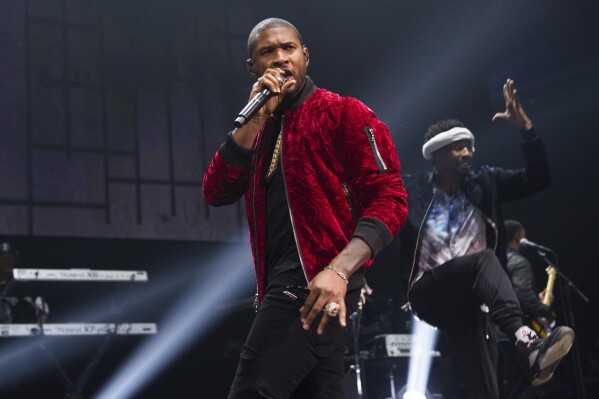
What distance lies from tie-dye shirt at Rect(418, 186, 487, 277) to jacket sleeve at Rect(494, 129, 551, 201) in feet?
0.74

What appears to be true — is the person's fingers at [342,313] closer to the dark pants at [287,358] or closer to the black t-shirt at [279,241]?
the dark pants at [287,358]

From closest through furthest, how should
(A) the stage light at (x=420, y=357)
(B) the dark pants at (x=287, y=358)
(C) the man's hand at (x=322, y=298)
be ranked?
(C) the man's hand at (x=322, y=298) < (B) the dark pants at (x=287, y=358) < (A) the stage light at (x=420, y=357)

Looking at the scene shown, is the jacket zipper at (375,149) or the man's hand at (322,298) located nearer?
the man's hand at (322,298)

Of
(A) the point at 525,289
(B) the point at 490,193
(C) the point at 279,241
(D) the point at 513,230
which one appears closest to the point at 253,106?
(C) the point at 279,241

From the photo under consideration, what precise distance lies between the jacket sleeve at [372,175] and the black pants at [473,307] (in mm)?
1620

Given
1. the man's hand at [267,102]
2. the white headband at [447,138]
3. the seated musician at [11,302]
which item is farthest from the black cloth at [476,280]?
the seated musician at [11,302]

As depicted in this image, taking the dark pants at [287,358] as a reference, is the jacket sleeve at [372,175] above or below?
above

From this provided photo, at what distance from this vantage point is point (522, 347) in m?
3.32

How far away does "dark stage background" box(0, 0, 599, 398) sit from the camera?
6113 mm

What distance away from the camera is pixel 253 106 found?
6.52 feet

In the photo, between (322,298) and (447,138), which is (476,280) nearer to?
(447,138)

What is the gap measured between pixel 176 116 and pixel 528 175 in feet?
11.8

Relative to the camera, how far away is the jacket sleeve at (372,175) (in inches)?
71.9

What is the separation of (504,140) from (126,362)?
477cm
